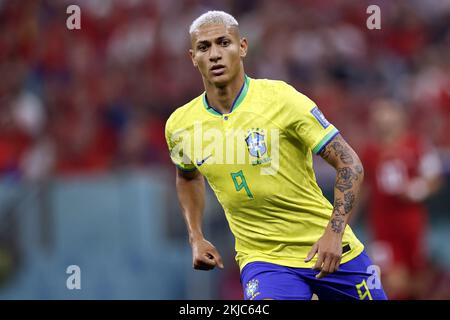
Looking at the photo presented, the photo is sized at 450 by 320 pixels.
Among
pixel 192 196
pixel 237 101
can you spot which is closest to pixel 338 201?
pixel 237 101

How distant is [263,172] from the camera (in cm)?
570

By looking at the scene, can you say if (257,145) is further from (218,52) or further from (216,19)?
(216,19)

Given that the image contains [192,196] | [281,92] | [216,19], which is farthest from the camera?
[192,196]

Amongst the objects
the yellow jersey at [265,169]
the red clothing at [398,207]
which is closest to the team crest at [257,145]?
the yellow jersey at [265,169]

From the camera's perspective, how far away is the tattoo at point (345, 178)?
542cm

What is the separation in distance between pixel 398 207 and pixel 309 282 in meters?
5.08

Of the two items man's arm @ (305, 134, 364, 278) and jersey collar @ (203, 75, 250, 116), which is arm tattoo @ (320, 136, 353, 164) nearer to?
man's arm @ (305, 134, 364, 278)

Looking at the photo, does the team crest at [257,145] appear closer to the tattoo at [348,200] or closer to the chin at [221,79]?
the chin at [221,79]

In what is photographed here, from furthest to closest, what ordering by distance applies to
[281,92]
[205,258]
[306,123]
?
1. [205,258]
2. [281,92]
3. [306,123]

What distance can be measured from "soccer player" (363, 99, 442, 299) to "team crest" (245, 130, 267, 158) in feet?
16.4

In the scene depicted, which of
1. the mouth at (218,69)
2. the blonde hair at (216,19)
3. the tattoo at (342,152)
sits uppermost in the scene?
the blonde hair at (216,19)

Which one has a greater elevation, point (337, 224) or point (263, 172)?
point (263, 172)

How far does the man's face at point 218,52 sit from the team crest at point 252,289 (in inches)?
44.4

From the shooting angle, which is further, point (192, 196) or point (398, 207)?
point (398, 207)
